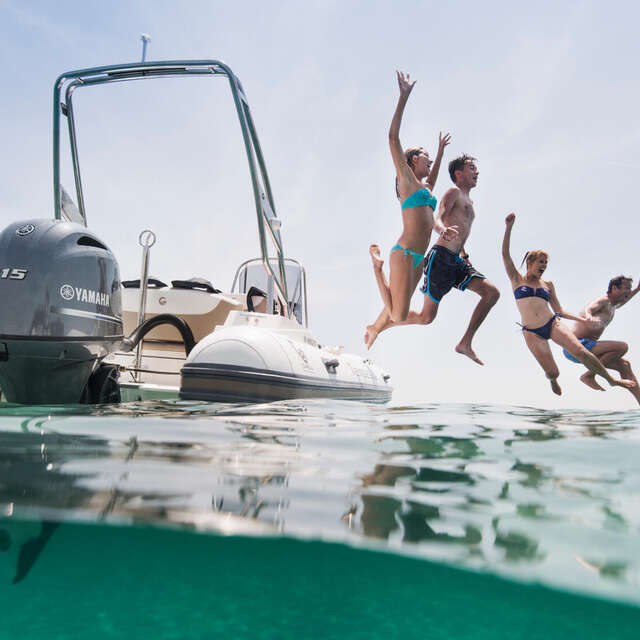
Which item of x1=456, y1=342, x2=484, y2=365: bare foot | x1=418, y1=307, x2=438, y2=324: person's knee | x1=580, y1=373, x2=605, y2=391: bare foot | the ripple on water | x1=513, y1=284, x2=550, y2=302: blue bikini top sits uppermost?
x1=513, y1=284, x2=550, y2=302: blue bikini top

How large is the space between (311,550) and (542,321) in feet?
19.5

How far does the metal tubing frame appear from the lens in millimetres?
5242

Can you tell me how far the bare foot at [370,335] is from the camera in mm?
5145

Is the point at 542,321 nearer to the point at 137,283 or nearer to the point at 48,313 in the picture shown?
the point at 137,283

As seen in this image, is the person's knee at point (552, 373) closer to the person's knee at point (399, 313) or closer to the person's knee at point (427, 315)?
the person's knee at point (427, 315)

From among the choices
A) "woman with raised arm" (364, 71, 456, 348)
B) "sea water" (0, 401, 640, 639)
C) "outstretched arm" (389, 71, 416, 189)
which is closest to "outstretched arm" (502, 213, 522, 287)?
"woman with raised arm" (364, 71, 456, 348)

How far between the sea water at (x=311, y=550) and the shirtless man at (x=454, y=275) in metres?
3.96

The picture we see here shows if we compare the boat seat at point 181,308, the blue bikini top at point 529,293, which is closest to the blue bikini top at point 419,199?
the boat seat at point 181,308

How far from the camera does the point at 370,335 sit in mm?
5195

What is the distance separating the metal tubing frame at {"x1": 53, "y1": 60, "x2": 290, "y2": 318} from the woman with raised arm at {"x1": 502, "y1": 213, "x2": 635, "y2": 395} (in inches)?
105

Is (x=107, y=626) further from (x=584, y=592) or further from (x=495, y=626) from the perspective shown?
(x=584, y=592)

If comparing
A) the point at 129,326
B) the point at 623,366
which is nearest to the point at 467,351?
the point at 623,366

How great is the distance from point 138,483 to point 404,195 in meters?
4.25

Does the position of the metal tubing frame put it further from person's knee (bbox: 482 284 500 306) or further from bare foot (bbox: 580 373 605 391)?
bare foot (bbox: 580 373 605 391)
